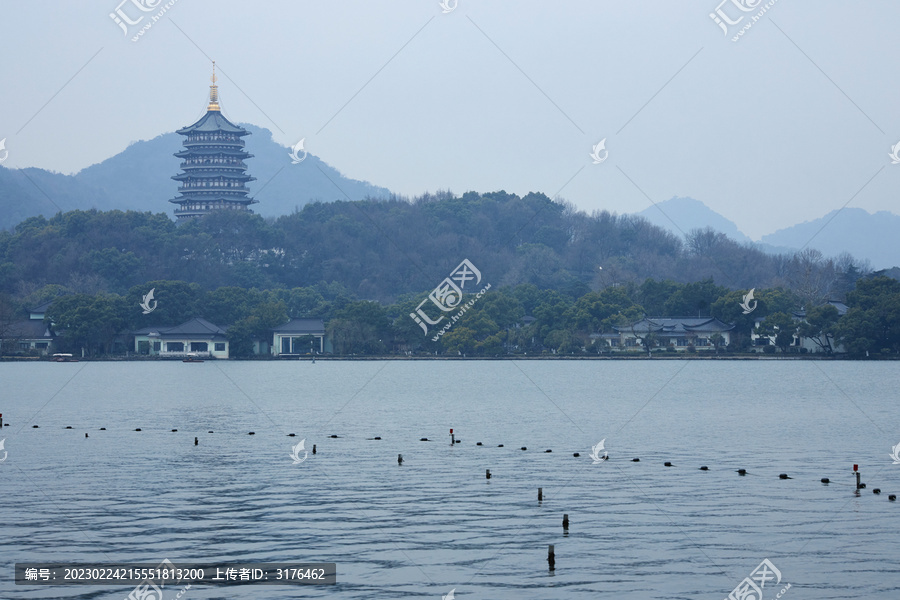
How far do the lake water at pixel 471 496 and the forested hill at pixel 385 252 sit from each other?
60.5 meters

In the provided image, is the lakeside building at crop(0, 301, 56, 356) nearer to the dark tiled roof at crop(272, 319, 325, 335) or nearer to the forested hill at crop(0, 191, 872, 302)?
the forested hill at crop(0, 191, 872, 302)

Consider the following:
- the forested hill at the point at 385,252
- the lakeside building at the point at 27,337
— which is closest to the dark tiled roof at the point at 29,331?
the lakeside building at the point at 27,337

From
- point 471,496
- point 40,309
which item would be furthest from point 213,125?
point 471,496

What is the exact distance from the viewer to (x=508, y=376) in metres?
74.2

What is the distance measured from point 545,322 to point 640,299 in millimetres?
11360

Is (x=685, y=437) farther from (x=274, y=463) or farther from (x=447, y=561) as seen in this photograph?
(x=447, y=561)

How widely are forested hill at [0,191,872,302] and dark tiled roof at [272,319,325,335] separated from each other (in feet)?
65.6

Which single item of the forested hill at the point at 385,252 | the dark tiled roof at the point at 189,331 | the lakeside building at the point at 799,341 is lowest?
the lakeside building at the point at 799,341

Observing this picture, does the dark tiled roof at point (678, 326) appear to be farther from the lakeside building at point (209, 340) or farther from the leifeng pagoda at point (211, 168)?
the leifeng pagoda at point (211, 168)

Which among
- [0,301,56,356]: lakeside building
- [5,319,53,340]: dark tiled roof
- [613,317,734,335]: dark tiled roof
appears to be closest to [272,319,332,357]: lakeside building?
[0,301,56,356]: lakeside building

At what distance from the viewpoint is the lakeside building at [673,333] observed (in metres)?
86.6

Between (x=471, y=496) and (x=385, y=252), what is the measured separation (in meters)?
111

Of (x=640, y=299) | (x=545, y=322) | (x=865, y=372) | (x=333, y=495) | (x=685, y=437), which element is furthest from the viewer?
(x=640, y=299)

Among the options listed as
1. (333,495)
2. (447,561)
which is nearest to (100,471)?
(333,495)
